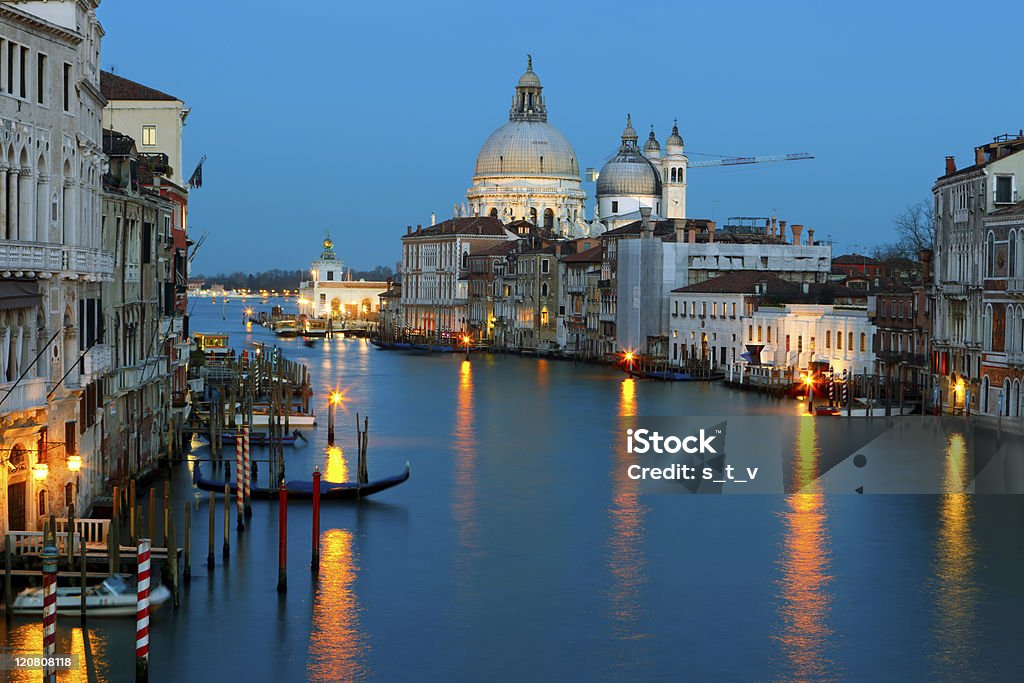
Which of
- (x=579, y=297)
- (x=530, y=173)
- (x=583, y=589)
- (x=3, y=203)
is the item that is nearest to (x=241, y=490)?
(x=583, y=589)

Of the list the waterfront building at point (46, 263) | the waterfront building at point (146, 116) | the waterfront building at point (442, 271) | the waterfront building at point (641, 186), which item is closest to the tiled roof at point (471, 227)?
the waterfront building at point (442, 271)

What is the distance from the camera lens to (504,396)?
Answer: 42.0 m

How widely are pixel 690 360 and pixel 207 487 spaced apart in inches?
1208

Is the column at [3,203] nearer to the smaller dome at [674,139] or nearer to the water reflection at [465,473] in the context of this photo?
the water reflection at [465,473]

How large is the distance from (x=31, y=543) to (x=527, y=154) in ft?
251

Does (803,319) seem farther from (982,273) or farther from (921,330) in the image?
(982,273)

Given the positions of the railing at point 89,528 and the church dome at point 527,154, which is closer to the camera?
the railing at point 89,528

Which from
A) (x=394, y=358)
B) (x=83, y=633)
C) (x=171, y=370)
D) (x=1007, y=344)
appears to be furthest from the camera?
(x=394, y=358)

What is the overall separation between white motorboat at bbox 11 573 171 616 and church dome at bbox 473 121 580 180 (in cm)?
7614

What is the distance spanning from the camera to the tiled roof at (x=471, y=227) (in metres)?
79.0

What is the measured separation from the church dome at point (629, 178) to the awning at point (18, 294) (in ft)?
230

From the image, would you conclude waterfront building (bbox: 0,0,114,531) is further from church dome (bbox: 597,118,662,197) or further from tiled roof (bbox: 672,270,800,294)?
church dome (bbox: 597,118,662,197)

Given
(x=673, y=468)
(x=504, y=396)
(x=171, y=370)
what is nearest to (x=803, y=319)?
(x=504, y=396)

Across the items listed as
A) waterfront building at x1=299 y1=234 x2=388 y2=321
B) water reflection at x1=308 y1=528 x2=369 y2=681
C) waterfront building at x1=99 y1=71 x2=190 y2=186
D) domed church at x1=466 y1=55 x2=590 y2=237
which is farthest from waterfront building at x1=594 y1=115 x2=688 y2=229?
water reflection at x1=308 y1=528 x2=369 y2=681
